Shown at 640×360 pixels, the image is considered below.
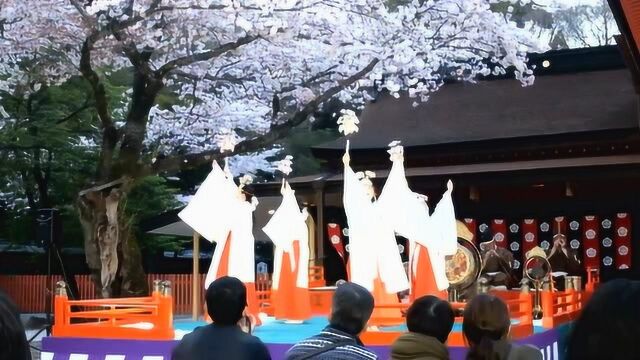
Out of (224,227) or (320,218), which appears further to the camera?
(320,218)

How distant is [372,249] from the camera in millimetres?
8047

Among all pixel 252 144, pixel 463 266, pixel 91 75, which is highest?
pixel 91 75

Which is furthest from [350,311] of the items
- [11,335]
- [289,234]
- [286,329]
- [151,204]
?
[151,204]

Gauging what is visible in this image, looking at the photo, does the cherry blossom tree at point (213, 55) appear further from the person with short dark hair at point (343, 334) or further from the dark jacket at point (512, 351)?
the dark jacket at point (512, 351)

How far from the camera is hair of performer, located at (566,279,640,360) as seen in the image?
5.62 ft

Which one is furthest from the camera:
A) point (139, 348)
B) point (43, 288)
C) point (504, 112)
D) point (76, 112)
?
point (43, 288)

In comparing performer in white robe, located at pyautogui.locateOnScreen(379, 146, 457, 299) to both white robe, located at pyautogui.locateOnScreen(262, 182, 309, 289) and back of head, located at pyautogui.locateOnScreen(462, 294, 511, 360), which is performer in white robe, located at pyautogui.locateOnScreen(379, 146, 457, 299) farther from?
back of head, located at pyautogui.locateOnScreen(462, 294, 511, 360)

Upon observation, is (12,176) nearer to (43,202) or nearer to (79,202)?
(43,202)

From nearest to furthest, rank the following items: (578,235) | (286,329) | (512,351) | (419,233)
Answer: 1. (512,351)
2. (419,233)
3. (286,329)
4. (578,235)

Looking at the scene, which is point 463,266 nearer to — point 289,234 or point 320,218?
point 289,234

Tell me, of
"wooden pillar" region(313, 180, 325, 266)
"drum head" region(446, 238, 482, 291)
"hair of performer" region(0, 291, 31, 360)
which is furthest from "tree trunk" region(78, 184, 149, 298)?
"hair of performer" region(0, 291, 31, 360)

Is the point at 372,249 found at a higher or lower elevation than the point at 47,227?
lower

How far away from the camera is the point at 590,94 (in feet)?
47.0

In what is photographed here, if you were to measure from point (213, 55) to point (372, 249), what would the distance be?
4035 mm
